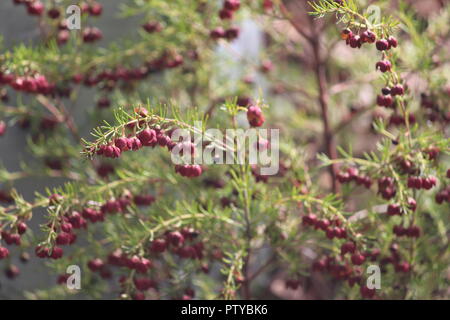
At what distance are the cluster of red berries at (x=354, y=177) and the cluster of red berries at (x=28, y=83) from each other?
0.70 metres

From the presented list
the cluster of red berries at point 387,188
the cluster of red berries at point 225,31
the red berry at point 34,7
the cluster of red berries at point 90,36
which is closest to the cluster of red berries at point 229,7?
the cluster of red berries at point 225,31

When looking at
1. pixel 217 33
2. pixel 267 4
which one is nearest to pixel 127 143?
pixel 217 33

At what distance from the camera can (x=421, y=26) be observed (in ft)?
4.81

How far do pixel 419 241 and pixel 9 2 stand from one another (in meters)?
1.28

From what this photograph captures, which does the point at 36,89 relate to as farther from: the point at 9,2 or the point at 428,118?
the point at 428,118

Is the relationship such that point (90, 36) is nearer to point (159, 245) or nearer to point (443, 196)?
point (159, 245)

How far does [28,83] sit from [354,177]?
2.42ft

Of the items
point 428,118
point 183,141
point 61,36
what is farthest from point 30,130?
point 428,118

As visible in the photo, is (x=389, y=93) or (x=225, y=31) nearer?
(x=389, y=93)

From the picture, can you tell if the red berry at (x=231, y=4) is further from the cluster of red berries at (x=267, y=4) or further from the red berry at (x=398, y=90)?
the red berry at (x=398, y=90)

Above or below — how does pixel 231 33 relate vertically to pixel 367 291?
above

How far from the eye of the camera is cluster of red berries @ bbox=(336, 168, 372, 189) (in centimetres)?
123

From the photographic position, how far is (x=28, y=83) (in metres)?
1.35

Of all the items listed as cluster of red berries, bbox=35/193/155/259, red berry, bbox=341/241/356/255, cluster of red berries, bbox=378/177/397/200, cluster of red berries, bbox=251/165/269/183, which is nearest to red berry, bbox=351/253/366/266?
red berry, bbox=341/241/356/255
